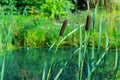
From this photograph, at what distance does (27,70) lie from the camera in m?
7.98

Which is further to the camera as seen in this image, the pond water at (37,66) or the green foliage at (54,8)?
the green foliage at (54,8)

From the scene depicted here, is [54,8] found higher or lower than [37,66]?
higher

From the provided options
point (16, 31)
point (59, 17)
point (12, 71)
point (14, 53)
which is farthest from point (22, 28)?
point (12, 71)

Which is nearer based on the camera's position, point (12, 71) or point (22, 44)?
point (12, 71)

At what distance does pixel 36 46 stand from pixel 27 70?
9.29 feet

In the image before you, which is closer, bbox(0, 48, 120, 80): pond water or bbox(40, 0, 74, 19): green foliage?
bbox(0, 48, 120, 80): pond water

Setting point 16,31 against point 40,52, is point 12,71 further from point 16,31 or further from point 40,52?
point 16,31

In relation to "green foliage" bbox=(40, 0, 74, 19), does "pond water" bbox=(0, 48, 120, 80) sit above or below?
below

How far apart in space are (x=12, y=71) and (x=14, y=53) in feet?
6.19

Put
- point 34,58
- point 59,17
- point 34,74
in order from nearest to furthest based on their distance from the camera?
1. point 34,74
2. point 34,58
3. point 59,17

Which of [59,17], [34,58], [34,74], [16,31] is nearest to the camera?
[34,74]

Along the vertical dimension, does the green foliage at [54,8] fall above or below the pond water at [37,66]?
above

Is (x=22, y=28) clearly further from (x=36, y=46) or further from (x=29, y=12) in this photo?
(x=29, y=12)

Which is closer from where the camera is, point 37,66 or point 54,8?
point 37,66
